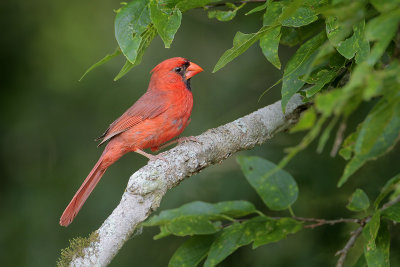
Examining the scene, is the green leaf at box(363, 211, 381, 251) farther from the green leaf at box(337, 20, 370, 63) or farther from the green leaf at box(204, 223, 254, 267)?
the green leaf at box(337, 20, 370, 63)

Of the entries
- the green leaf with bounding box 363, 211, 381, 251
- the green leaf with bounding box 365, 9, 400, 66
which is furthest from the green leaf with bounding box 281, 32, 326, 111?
the green leaf with bounding box 365, 9, 400, 66

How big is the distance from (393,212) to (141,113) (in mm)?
2466

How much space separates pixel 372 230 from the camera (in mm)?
1547

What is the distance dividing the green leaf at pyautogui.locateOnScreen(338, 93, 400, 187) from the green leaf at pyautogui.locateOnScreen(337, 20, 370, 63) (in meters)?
0.61

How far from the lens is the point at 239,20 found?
459cm

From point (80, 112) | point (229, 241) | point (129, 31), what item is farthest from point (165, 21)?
point (80, 112)

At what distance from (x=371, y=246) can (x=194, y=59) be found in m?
4.26

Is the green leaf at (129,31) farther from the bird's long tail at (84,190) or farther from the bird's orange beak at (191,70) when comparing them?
the bird's orange beak at (191,70)

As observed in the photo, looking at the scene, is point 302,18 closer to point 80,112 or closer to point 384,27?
point 384,27

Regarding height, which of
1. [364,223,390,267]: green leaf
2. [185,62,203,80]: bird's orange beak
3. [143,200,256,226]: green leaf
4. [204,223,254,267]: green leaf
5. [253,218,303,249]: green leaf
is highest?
[143,200,256,226]: green leaf

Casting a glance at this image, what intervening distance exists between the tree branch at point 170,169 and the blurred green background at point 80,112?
2.56 feet

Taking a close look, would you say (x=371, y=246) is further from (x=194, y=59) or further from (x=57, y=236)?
(x=194, y=59)

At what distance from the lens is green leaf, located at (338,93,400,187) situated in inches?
47.0

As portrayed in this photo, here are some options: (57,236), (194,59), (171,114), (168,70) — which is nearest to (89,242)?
(171,114)
